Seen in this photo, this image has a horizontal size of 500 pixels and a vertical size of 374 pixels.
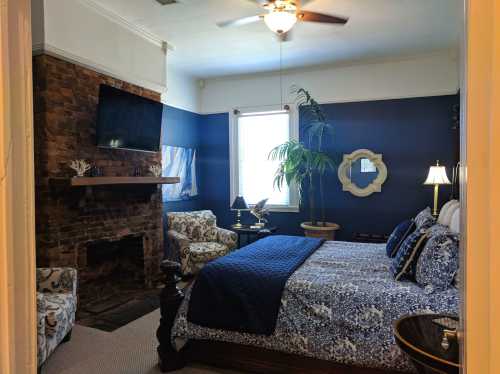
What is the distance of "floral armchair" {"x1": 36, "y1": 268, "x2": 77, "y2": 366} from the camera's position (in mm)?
2459

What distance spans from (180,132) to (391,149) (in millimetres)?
3121

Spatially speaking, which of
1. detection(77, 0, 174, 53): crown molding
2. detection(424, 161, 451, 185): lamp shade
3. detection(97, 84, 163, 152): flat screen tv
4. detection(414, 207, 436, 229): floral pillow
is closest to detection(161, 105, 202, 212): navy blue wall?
detection(97, 84, 163, 152): flat screen tv

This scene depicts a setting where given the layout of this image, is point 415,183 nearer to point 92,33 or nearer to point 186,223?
point 186,223

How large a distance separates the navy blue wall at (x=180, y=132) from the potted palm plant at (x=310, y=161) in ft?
4.41

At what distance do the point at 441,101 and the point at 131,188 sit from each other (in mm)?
4160

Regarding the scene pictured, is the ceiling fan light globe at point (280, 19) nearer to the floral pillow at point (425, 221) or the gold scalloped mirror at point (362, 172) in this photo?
the floral pillow at point (425, 221)

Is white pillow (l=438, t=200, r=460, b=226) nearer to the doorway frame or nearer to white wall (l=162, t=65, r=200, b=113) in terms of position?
the doorway frame

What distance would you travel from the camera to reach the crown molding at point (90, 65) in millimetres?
3230

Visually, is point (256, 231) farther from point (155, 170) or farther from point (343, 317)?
point (343, 317)

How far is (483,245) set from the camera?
1.53 feet

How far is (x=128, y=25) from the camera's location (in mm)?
3980

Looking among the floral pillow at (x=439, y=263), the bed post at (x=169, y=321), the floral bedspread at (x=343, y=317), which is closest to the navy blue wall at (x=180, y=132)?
the bed post at (x=169, y=321)

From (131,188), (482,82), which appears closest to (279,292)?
(482,82)

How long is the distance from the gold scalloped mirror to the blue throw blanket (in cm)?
276
